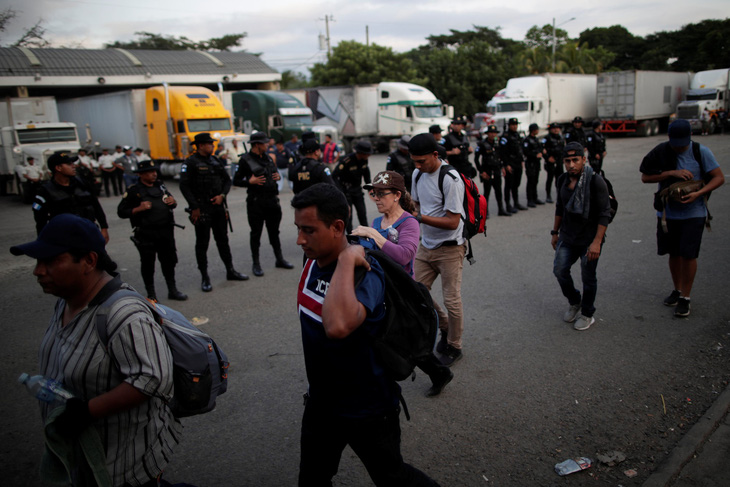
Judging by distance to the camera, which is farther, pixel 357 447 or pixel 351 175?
pixel 351 175

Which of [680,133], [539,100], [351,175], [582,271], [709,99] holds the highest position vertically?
[539,100]

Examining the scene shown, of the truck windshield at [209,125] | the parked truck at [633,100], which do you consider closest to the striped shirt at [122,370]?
the truck windshield at [209,125]

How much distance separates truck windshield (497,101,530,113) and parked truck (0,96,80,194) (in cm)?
2106

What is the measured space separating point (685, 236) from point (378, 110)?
23.6m

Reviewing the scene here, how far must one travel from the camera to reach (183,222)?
12055 millimetres

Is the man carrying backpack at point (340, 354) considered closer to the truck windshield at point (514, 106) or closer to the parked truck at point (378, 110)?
the parked truck at point (378, 110)

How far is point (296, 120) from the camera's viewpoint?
2392cm

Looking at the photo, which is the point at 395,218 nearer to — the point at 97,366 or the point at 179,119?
the point at 97,366

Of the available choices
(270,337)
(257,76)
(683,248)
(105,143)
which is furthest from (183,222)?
(257,76)

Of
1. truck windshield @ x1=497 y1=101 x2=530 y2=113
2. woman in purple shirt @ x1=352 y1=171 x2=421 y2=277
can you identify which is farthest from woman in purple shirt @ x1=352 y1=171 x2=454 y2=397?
truck windshield @ x1=497 y1=101 x2=530 y2=113

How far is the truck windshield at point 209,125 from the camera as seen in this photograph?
19125 millimetres

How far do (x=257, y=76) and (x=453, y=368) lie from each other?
30.2 meters

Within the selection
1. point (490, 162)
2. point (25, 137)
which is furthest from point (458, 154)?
point (25, 137)

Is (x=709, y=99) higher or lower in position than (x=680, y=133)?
higher
